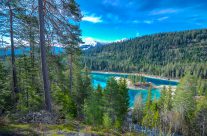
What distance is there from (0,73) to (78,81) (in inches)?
730

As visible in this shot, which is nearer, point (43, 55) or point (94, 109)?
point (43, 55)

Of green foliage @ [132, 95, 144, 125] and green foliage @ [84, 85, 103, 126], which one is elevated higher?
green foliage @ [84, 85, 103, 126]

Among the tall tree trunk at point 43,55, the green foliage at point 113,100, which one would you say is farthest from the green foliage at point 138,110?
the tall tree trunk at point 43,55

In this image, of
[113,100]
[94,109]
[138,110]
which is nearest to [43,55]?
[113,100]

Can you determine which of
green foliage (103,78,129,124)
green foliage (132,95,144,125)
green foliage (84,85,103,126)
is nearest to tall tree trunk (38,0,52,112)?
green foliage (103,78,129,124)

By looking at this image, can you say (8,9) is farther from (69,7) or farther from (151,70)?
(151,70)

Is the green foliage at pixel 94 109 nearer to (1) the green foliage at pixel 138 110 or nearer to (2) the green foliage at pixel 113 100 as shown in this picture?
(2) the green foliage at pixel 113 100

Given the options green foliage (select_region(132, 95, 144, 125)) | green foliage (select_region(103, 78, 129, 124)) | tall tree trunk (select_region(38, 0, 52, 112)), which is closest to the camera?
tall tree trunk (select_region(38, 0, 52, 112))

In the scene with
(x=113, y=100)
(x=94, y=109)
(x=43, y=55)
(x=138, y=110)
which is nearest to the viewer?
(x=43, y=55)

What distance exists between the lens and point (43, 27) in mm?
10078

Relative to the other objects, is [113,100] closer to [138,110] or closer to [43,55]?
[138,110]

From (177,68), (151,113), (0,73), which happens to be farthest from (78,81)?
(177,68)

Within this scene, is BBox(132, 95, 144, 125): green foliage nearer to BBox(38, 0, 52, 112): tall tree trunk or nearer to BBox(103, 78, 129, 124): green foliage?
BBox(103, 78, 129, 124): green foliage

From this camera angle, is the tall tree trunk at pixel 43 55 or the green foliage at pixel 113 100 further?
the green foliage at pixel 113 100
